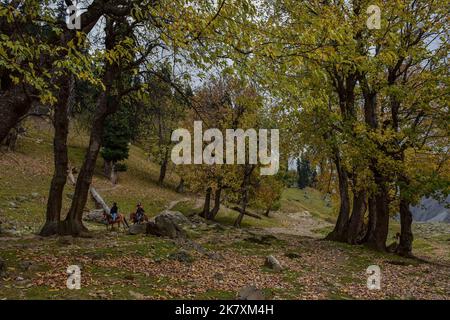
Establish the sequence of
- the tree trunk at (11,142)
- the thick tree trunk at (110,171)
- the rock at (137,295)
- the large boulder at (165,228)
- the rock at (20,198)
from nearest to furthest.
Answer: the rock at (137,295) < the large boulder at (165,228) < the rock at (20,198) < the tree trunk at (11,142) < the thick tree trunk at (110,171)

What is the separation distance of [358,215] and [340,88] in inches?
390

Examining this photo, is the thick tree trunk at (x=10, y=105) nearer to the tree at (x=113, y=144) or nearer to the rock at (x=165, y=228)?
the rock at (x=165, y=228)

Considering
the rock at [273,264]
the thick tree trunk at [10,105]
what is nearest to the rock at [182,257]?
the rock at [273,264]

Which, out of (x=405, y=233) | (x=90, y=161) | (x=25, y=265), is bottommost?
(x=405, y=233)

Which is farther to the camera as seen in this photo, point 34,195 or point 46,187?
point 46,187

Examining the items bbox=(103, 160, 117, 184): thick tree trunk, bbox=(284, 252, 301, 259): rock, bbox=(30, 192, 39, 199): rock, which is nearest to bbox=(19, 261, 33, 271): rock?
bbox=(284, 252, 301, 259): rock

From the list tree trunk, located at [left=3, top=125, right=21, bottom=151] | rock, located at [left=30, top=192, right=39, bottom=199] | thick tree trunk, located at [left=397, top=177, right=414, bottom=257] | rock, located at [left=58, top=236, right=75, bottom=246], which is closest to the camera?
rock, located at [left=58, top=236, right=75, bottom=246]

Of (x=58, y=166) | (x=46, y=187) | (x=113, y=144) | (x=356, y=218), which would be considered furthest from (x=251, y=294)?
(x=113, y=144)

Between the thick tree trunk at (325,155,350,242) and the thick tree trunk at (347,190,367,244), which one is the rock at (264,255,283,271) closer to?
the thick tree trunk at (347,190,367,244)

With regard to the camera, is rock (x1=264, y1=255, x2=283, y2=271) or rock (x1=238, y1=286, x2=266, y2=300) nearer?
rock (x1=238, y1=286, x2=266, y2=300)

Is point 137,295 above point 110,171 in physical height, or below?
below

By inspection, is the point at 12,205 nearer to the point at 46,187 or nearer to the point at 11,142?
the point at 46,187

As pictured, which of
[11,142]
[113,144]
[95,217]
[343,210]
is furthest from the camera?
[113,144]

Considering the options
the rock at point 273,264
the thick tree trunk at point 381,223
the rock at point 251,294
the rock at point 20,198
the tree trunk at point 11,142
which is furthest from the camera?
the tree trunk at point 11,142
